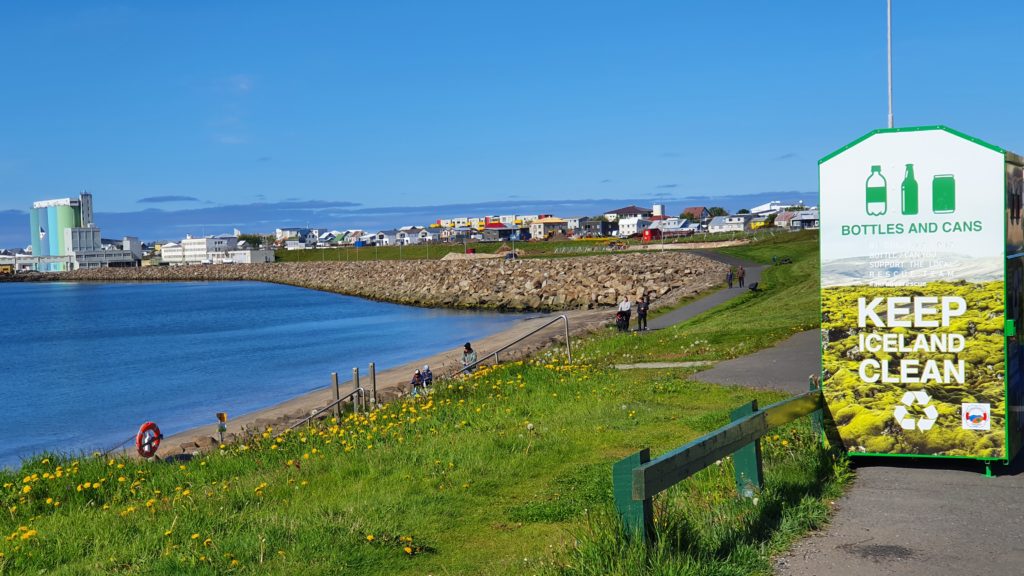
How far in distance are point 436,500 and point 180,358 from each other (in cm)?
4467

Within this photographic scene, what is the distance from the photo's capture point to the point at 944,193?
8.66 metres

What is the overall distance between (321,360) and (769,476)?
38.1 meters

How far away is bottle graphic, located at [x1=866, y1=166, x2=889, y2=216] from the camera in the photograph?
8.92 metres

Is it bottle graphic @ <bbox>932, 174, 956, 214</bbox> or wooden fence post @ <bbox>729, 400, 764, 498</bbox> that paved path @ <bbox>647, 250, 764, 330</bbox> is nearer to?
bottle graphic @ <bbox>932, 174, 956, 214</bbox>

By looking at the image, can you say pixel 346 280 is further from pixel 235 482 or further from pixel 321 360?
pixel 235 482

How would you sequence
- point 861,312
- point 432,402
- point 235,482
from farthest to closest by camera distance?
point 432,402
point 235,482
point 861,312

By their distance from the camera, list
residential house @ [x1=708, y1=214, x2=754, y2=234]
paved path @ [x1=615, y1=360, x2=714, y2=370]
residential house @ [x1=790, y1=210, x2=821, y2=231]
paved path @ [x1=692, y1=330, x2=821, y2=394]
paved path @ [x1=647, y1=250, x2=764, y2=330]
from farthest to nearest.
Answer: residential house @ [x1=708, y1=214, x2=754, y2=234] → residential house @ [x1=790, y1=210, x2=821, y2=231] → paved path @ [x1=647, y1=250, x2=764, y2=330] → paved path @ [x1=615, y1=360, x2=714, y2=370] → paved path @ [x1=692, y1=330, x2=821, y2=394]

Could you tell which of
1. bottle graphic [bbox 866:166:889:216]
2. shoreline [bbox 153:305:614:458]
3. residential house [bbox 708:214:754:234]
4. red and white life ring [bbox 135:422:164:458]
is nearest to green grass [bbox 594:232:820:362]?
shoreline [bbox 153:305:614:458]

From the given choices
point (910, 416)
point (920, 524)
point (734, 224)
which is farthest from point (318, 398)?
point (734, 224)

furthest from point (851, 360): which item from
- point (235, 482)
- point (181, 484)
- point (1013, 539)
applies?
point (181, 484)

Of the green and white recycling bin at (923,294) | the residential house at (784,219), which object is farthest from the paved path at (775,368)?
the residential house at (784,219)

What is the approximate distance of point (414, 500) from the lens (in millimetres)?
8570

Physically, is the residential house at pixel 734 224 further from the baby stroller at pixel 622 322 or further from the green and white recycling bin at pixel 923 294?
the green and white recycling bin at pixel 923 294

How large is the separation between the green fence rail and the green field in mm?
168
